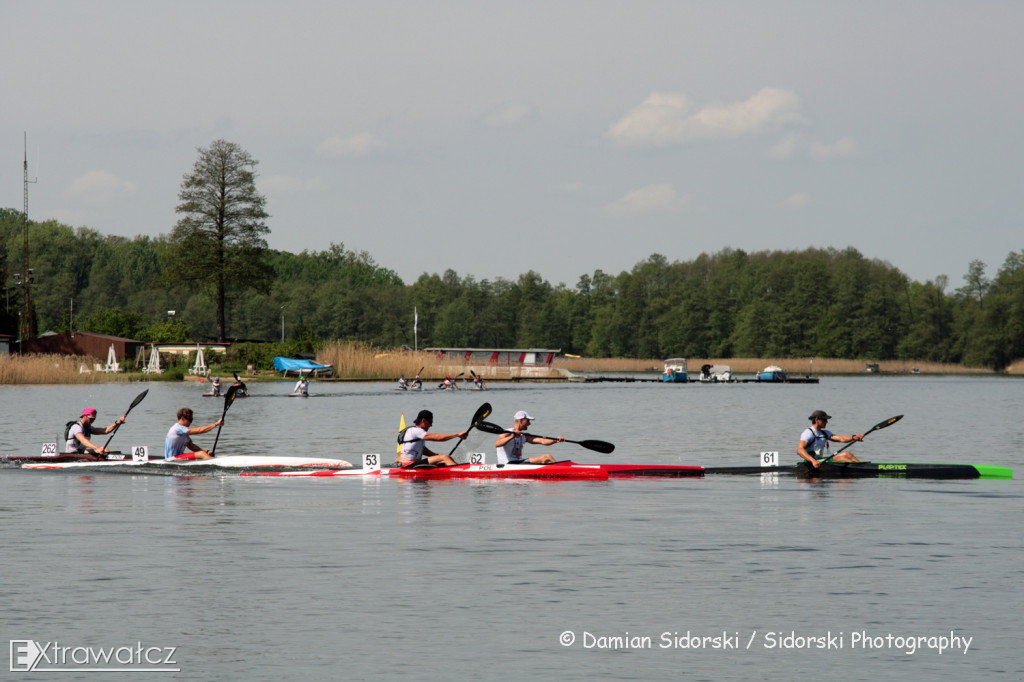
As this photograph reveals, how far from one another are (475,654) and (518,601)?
2.22 m

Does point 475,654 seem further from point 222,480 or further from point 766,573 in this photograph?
point 222,480

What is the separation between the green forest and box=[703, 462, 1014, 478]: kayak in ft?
387

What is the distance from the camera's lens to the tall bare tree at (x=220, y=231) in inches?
4459

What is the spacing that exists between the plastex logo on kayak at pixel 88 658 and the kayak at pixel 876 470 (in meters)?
16.9

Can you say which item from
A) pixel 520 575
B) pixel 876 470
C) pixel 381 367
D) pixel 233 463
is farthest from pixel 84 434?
pixel 381 367

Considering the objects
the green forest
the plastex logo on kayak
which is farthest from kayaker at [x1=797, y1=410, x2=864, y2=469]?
the green forest

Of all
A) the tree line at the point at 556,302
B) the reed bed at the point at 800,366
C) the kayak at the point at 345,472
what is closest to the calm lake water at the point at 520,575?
the kayak at the point at 345,472

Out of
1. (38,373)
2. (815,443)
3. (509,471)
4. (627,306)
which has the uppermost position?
(627,306)

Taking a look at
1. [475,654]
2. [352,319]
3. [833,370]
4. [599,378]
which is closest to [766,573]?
[475,654]

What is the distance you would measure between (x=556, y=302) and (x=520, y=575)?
167706mm

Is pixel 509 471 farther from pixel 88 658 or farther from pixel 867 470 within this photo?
pixel 88 658

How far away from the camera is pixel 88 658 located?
1126cm

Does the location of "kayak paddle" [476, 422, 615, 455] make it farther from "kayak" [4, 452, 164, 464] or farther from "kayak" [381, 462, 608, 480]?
"kayak" [4, 452, 164, 464]

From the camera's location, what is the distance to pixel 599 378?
107438 mm
